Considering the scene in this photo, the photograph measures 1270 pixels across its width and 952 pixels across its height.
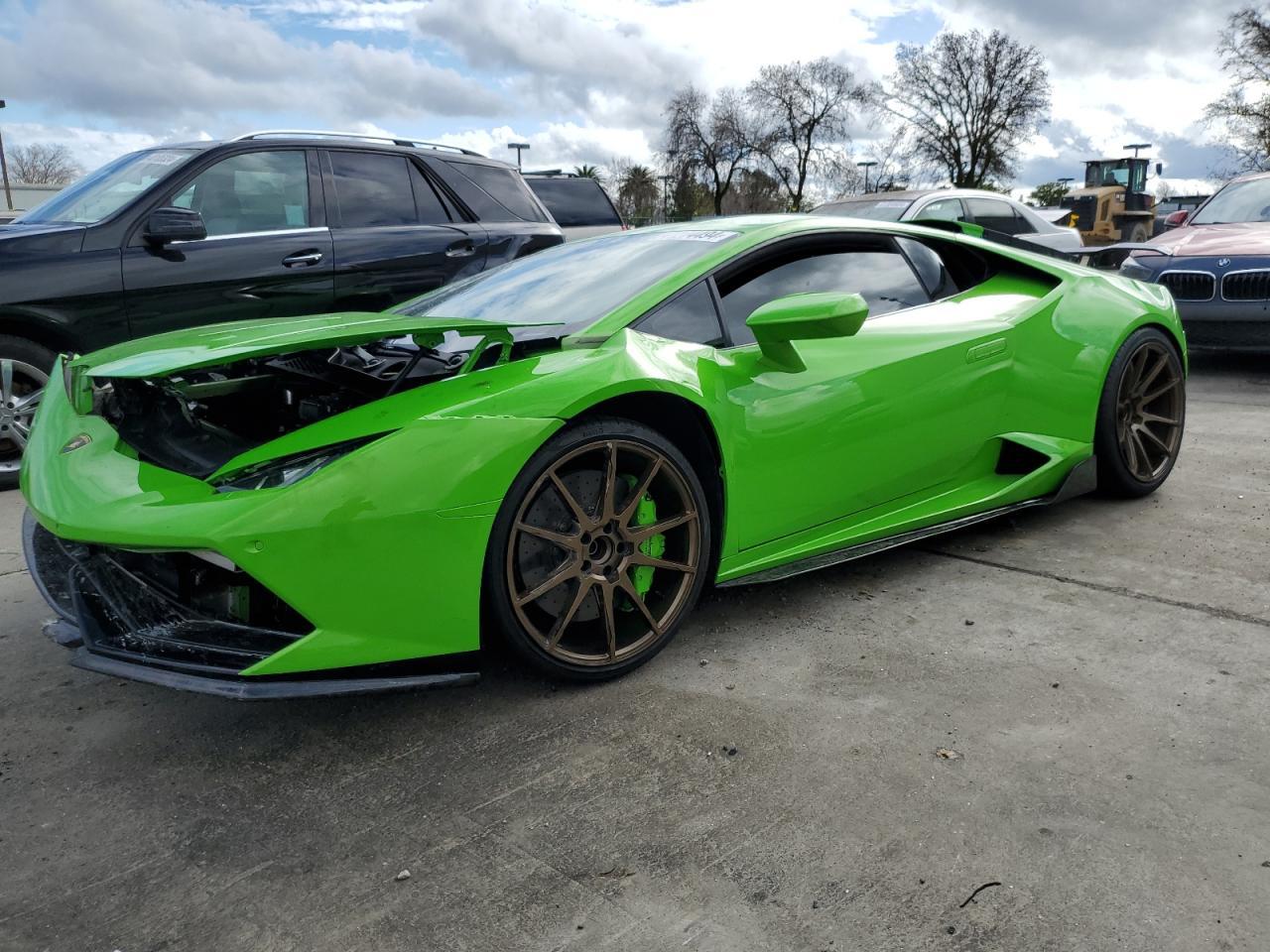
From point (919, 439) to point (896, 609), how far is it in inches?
21.6

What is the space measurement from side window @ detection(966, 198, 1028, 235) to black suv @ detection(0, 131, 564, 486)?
5.76 meters

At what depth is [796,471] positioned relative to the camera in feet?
9.72

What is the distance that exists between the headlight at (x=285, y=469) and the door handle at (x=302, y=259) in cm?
336

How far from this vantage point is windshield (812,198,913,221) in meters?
9.35

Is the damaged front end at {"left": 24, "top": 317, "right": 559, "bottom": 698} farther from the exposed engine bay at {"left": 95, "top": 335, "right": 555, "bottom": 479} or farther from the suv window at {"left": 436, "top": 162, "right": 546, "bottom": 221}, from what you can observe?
the suv window at {"left": 436, "top": 162, "right": 546, "bottom": 221}

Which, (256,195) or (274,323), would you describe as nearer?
(274,323)

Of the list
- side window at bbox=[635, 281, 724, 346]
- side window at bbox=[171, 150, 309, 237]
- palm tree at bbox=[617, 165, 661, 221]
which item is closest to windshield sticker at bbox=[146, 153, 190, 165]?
side window at bbox=[171, 150, 309, 237]

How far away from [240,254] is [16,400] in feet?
4.04

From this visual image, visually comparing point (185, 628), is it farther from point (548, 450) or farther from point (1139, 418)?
point (1139, 418)

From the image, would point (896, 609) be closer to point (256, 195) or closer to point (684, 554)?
point (684, 554)

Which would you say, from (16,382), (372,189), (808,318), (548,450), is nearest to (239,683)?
(548,450)

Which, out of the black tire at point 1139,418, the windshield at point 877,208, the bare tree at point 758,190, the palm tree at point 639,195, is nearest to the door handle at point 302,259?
the black tire at point 1139,418

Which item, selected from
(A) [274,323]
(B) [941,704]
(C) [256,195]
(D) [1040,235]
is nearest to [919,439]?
(B) [941,704]

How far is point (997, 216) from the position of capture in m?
10.7
